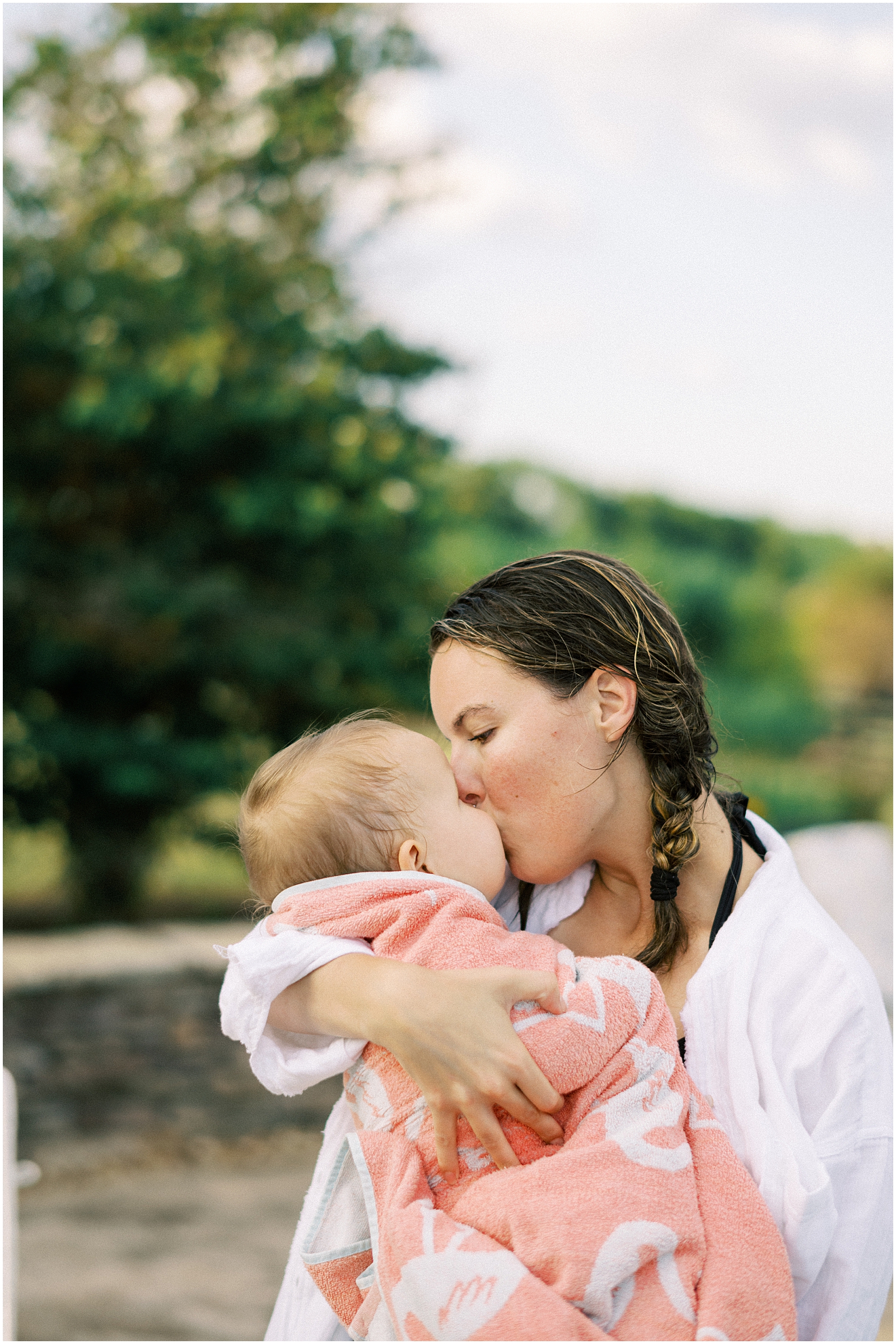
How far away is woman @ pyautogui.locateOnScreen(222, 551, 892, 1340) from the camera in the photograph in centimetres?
129

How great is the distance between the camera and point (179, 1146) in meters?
5.14

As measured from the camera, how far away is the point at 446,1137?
4.14 feet

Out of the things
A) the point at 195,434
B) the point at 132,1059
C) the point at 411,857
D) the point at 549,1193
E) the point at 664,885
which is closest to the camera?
the point at 549,1193

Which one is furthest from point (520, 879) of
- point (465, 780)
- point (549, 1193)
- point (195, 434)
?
point (195, 434)

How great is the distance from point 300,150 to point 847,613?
500 centimetres

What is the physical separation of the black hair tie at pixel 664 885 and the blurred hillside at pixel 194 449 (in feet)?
17.5

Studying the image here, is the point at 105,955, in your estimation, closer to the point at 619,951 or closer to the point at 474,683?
the point at 619,951

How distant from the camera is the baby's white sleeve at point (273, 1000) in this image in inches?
54.5

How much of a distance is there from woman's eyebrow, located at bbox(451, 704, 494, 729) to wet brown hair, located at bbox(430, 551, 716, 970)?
73 mm

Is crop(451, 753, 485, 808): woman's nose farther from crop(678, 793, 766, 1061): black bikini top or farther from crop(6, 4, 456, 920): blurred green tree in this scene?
crop(6, 4, 456, 920): blurred green tree

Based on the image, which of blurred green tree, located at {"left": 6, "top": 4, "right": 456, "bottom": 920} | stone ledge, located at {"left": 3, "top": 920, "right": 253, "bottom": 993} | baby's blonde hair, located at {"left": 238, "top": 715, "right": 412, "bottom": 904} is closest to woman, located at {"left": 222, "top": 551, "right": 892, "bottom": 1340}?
baby's blonde hair, located at {"left": 238, "top": 715, "right": 412, "bottom": 904}

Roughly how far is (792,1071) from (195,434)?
615 cm

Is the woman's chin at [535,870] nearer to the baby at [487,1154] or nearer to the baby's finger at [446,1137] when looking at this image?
the baby at [487,1154]

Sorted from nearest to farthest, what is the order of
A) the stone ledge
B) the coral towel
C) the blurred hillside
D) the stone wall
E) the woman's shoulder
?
the coral towel < the woman's shoulder < the stone wall < the stone ledge < the blurred hillside
